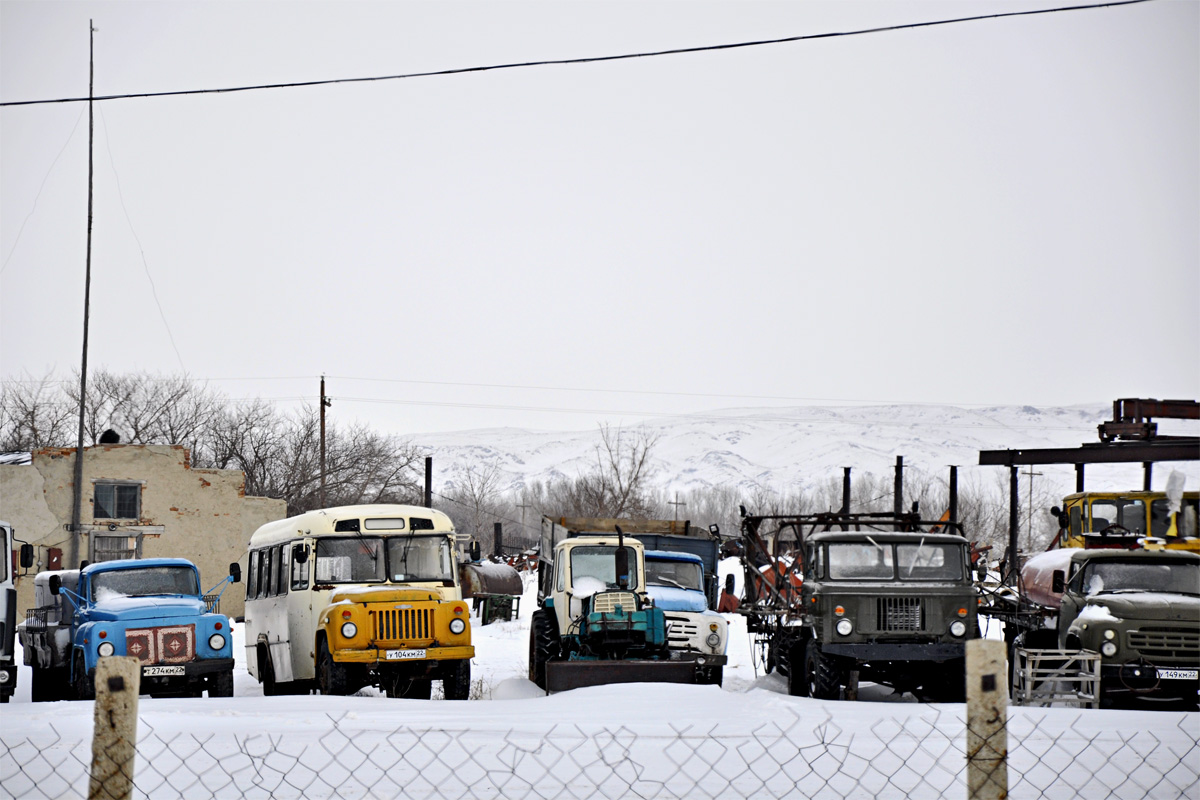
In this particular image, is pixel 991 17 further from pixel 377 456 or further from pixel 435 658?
pixel 377 456

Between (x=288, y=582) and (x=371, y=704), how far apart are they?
200 inches

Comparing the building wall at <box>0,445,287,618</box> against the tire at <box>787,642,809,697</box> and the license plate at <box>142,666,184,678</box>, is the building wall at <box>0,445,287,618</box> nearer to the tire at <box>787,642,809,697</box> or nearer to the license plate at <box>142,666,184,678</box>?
the license plate at <box>142,666,184,678</box>

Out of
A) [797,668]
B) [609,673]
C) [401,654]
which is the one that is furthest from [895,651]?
[401,654]

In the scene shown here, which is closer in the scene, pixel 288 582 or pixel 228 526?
pixel 288 582

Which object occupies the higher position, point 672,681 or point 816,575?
point 816,575

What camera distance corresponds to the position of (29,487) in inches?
1313

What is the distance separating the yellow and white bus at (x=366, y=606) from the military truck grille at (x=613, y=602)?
6.14 feet

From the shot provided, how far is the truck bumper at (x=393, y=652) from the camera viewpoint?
1380cm

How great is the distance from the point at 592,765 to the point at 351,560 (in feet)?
26.3

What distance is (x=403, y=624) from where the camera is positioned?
46.5 ft

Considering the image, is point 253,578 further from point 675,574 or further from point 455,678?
point 675,574

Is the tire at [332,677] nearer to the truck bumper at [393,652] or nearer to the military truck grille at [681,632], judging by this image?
→ the truck bumper at [393,652]

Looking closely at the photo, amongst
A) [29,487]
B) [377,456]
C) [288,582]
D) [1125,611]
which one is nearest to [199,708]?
[288,582]

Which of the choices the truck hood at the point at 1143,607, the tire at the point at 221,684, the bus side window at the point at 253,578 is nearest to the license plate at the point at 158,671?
the tire at the point at 221,684
